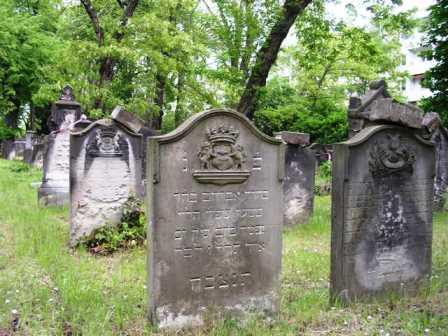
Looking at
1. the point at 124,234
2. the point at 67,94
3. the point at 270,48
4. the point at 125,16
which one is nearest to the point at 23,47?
the point at 125,16

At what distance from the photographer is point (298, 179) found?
8828 mm

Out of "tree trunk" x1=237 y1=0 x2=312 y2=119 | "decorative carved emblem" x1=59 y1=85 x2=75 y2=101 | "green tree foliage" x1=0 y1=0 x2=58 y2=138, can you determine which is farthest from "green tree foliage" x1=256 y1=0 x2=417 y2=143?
"green tree foliage" x1=0 y1=0 x2=58 y2=138

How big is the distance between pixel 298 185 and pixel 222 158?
16.2 feet

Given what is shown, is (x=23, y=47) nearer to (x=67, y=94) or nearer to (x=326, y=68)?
(x=326, y=68)

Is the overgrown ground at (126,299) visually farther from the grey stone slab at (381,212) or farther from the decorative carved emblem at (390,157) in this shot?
the decorative carved emblem at (390,157)

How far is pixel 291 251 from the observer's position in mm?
6750

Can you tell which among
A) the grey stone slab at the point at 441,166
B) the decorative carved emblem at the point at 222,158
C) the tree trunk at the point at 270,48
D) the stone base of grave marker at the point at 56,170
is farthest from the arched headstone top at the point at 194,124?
the grey stone slab at the point at 441,166

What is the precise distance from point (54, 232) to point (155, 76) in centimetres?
1009

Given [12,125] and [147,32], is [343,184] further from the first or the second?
[12,125]

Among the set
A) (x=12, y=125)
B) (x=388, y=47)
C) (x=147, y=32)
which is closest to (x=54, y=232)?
(x=147, y=32)

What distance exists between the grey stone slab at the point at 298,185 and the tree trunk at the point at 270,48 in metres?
3.08

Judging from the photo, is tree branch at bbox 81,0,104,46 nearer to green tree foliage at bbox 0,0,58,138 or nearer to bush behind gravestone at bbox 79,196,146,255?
bush behind gravestone at bbox 79,196,146,255

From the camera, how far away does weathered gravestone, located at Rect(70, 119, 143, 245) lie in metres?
6.93

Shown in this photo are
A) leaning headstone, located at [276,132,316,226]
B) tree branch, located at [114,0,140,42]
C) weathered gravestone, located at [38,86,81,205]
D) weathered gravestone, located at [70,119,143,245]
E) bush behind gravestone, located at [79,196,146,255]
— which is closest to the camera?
bush behind gravestone, located at [79,196,146,255]
